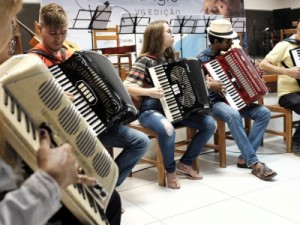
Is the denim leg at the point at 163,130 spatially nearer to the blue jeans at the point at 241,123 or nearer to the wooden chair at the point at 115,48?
the blue jeans at the point at 241,123

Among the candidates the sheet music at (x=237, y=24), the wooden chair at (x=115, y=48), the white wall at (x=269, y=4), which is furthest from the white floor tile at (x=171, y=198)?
the white wall at (x=269, y=4)

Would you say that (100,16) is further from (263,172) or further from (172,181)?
(263,172)

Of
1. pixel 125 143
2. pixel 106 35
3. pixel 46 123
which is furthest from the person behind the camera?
pixel 106 35

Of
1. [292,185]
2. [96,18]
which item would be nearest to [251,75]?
[292,185]

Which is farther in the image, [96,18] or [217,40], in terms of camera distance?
[96,18]

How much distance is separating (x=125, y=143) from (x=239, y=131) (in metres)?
1.00

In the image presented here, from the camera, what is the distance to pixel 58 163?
773 millimetres

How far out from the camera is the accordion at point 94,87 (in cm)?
158

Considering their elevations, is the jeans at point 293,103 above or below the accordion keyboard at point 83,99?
below

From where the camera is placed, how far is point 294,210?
202 centimetres

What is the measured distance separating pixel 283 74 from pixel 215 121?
0.81 metres

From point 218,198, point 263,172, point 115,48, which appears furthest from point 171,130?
point 115,48

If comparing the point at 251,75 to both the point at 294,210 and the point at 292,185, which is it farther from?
the point at 294,210

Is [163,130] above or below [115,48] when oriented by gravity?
below
